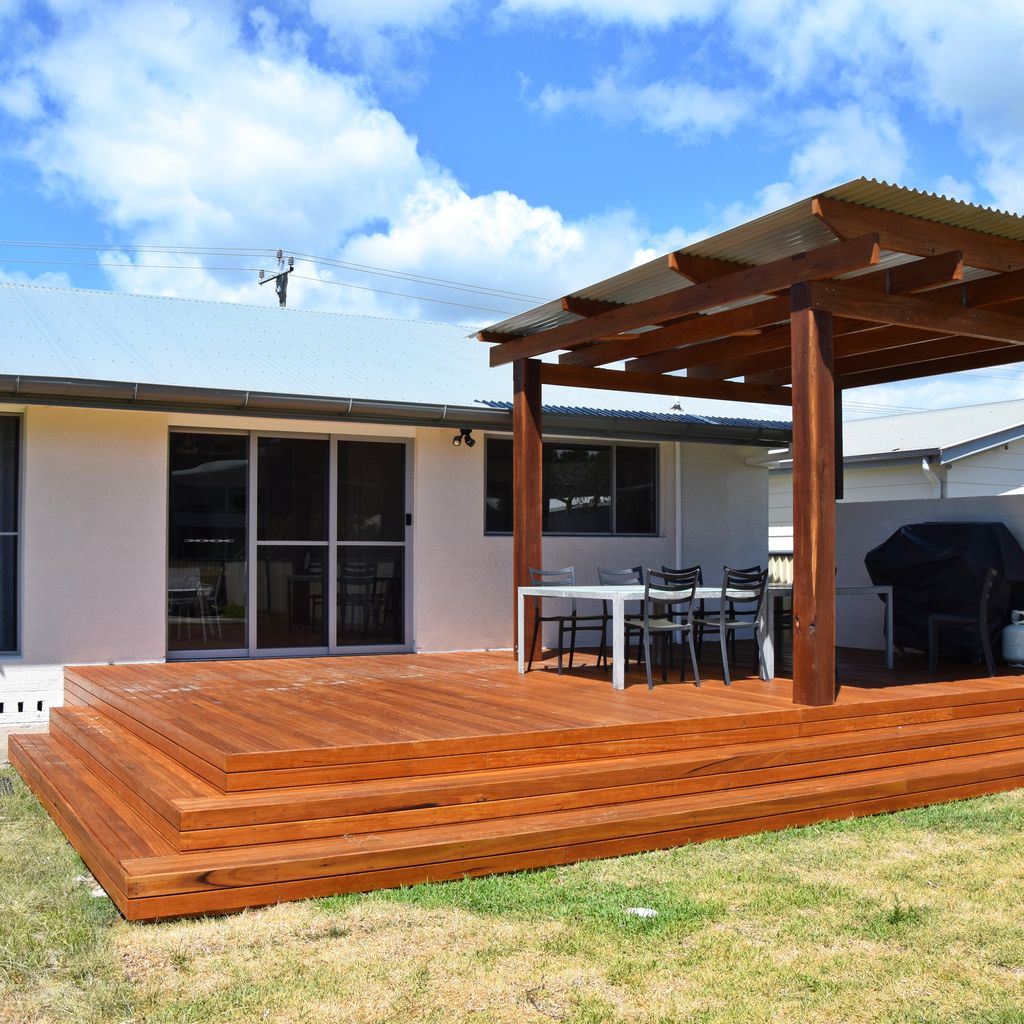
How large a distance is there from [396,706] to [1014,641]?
5439 millimetres

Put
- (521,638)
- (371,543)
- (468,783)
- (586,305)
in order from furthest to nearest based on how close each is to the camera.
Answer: (371,543) < (521,638) < (586,305) < (468,783)

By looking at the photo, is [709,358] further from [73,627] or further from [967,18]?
[73,627]

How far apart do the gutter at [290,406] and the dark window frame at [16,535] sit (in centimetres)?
58

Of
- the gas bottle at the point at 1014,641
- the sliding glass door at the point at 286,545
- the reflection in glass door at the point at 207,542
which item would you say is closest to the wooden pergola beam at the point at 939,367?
the gas bottle at the point at 1014,641

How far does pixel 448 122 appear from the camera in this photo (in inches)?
619

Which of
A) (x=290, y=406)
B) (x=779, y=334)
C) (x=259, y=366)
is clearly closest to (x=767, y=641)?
(x=779, y=334)

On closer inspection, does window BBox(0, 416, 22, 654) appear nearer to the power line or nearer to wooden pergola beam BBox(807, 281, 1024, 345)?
wooden pergola beam BBox(807, 281, 1024, 345)

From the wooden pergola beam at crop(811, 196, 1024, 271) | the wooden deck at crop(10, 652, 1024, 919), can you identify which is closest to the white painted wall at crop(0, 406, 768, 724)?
the wooden deck at crop(10, 652, 1024, 919)

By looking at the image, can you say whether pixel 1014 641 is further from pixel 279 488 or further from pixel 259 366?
pixel 259 366

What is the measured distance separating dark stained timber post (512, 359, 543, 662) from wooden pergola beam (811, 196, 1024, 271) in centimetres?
347

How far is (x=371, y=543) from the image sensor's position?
34.3ft

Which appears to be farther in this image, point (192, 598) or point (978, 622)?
point (192, 598)

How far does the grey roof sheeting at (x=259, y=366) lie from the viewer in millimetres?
8953

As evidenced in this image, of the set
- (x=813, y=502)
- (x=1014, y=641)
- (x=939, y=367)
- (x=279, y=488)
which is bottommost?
(x=1014, y=641)
